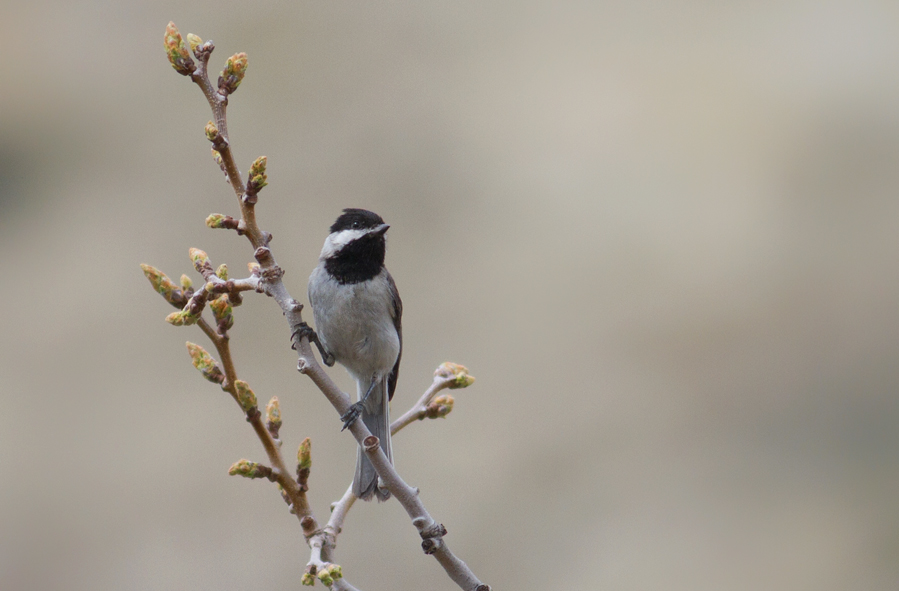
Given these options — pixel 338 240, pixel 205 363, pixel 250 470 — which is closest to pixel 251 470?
pixel 250 470

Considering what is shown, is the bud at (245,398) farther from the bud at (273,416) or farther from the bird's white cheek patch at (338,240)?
the bird's white cheek patch at (338,240)

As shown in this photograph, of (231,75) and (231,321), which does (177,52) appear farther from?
(231,321)

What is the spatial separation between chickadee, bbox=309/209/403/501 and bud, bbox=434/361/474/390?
1.88 ft

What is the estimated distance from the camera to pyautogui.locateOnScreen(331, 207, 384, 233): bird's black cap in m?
2.43

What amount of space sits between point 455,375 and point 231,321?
1.91ft

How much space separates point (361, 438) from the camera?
1.55 meters

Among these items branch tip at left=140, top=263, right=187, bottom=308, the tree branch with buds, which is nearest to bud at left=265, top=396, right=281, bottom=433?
the tree branch with buds

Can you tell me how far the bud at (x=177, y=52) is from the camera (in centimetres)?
138

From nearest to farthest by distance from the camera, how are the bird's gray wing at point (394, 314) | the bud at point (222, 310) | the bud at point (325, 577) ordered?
1. the bud at point (325, 577)
2. the bud at point (222, 310)
3. the bird's gray wing at point (394, 314)

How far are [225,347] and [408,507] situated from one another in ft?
1.62

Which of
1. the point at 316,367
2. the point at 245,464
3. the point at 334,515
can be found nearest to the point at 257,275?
the point at 316,367

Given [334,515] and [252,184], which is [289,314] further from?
[334,515]

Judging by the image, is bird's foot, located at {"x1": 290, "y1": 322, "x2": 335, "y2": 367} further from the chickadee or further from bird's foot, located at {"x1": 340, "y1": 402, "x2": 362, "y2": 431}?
bird's foot, located at {"x1": 340, "y1": 402, "x2": 362, "y2": 431}

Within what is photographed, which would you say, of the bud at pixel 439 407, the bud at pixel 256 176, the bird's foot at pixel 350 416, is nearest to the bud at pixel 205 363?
the bird's foot at pixel 350 416
